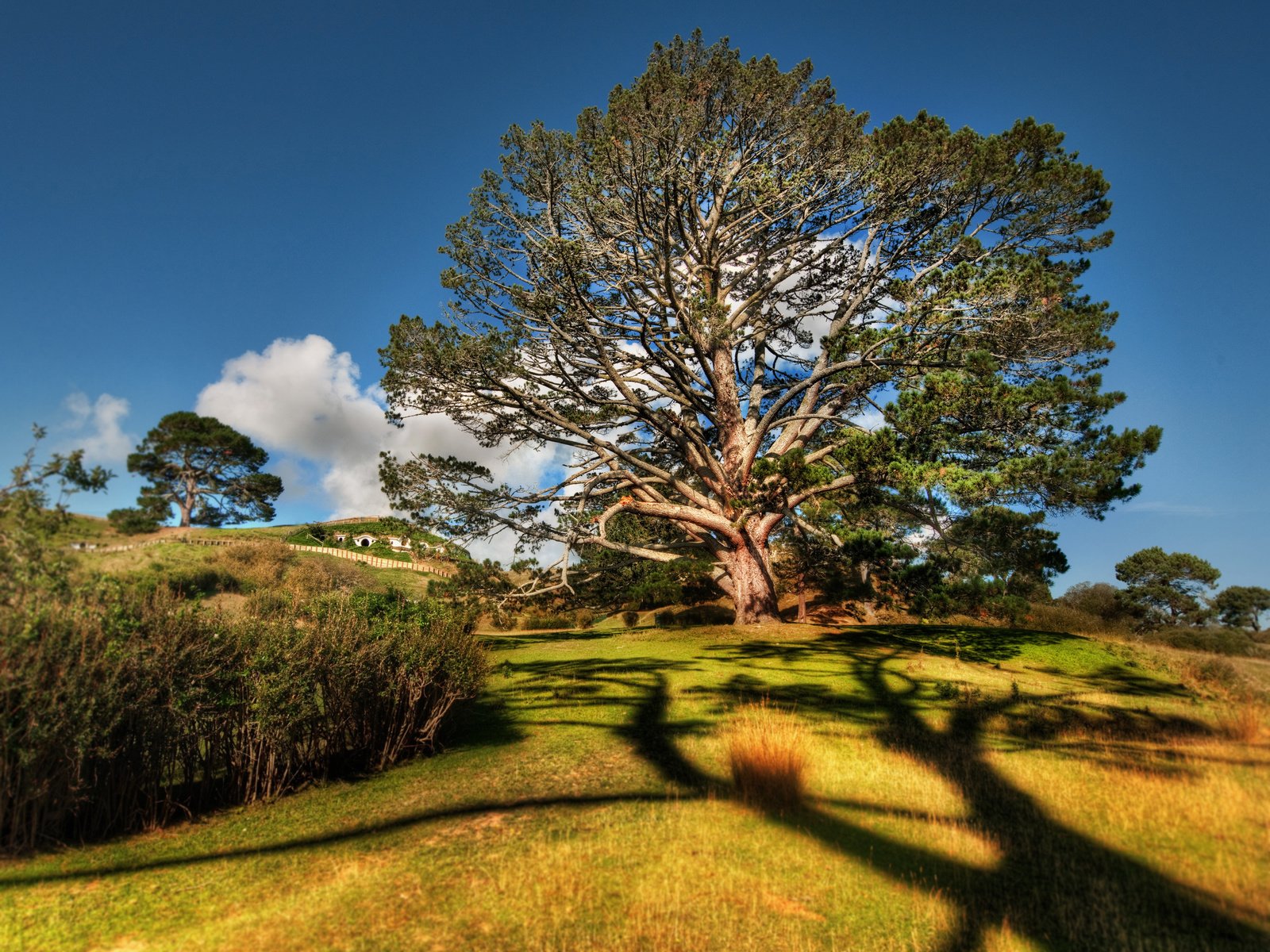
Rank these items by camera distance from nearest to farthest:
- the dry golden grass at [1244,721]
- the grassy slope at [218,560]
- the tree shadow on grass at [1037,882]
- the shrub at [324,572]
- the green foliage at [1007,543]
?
the tree shadow on grass at [1037,882] < the dry golden grass at [1244,721] < the green foliage at [1007,543] < the grassy slope at [218,560] < the shrub at [324,572]

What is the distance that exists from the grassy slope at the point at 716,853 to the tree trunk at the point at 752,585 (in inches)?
342

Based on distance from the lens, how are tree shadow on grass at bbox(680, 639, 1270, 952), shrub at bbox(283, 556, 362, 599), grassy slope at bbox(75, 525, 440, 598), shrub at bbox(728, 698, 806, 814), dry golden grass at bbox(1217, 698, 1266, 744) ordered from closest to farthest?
1. tree shadow on grass at bbox(680, 639, 1270, 952)
2. shrub at bbox(728, 698, 806, 814)
3. dry golden grass at bbox(1217, 698, 1266, 744)
4. grassy slope at bbox(75, 525, 440, 598)
5. shrub at bbox(283, 556, 362, 599)

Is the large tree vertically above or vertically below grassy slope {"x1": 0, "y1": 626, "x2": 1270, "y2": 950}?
above

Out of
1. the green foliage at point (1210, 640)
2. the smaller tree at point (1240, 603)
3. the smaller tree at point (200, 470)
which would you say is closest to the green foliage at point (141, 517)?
the smaller tree at point (200, 470)

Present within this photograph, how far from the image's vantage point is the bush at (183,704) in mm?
4629

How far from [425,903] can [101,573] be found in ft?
13.5

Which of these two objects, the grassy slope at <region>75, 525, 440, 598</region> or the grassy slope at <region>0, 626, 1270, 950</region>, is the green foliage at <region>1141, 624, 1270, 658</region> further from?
the grassy slope at <region>75, 525, 440, 598</region>

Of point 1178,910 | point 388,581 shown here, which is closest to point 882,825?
point 1178,910

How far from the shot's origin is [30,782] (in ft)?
15.1

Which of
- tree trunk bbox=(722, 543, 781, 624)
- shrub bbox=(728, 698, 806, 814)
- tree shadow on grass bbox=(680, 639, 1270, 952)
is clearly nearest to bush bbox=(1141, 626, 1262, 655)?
tree trunk bbox=(722, 543, 781, 624)

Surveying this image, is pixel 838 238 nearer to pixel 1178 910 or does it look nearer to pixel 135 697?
pixel 1178 910

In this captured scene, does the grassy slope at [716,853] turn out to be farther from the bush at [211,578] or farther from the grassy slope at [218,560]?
the bush at [211,578]

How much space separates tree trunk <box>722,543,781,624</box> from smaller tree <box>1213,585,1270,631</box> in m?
20.8

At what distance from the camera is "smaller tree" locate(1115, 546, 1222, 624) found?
26.5m
